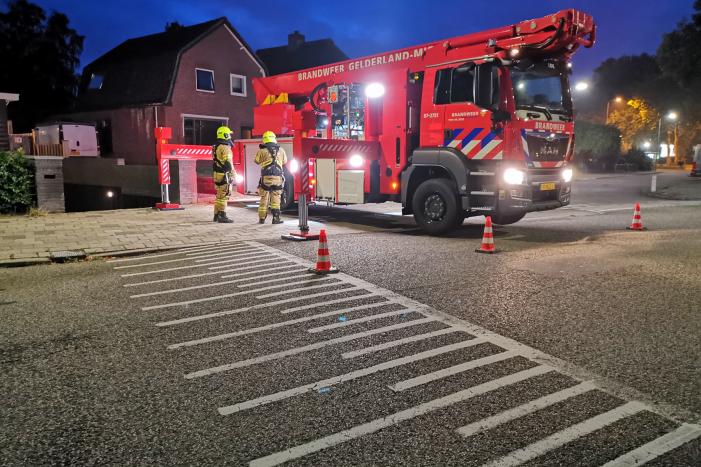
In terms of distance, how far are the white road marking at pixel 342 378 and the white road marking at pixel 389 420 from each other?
0.60 m

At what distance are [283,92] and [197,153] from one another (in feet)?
9.33

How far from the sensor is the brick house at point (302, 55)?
40.7 meters

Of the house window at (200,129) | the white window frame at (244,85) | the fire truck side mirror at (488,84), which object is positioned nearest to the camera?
the fire truck side mirror at (488,84)

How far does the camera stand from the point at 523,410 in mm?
3402

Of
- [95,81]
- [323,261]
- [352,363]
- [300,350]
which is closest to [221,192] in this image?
[323,261]

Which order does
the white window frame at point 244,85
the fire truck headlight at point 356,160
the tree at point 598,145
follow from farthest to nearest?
1. the tree at point 598,145
2. the white window frame at point 244,85
3. the fire truck headlight at point 356,160

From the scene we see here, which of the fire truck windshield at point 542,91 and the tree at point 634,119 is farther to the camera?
the tree at point 634,119

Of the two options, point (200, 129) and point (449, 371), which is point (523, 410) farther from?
point (200, 129)

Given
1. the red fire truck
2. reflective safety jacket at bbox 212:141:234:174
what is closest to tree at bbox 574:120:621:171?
the red fire truck

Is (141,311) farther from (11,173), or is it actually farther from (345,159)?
(11,173)

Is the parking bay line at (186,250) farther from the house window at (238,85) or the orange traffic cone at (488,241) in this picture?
the house window at (238,85)

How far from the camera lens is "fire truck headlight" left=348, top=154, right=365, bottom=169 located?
11609 millimetres

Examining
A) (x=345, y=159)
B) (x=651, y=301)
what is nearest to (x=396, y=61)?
(x=345, y=159)

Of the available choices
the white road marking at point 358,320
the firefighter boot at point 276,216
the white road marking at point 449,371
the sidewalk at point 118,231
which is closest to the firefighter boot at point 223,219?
the sidewalk at point 118,231
